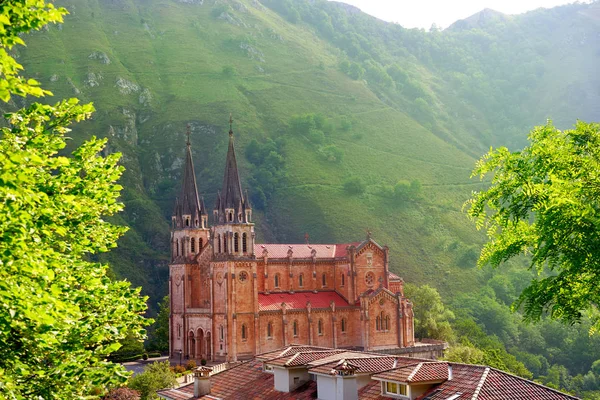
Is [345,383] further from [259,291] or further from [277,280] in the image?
[277,280]

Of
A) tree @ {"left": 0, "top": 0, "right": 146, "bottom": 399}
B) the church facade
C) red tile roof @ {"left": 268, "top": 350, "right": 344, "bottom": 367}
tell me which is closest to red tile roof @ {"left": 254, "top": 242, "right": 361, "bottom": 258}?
the church facade

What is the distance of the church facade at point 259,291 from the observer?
7444cm

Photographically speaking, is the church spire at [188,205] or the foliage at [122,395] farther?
the church spire at [188,205]

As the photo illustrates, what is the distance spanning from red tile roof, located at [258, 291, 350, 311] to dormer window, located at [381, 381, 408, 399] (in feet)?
147

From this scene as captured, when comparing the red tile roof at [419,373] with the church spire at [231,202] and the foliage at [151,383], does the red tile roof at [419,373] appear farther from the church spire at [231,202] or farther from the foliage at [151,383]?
the church spire at [231,202]

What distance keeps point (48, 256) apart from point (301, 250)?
69.1 metres

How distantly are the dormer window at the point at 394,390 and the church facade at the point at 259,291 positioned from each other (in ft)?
140

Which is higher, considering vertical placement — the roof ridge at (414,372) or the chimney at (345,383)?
the roof ridge at (414,372)

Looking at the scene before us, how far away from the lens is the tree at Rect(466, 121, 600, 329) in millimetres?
17109

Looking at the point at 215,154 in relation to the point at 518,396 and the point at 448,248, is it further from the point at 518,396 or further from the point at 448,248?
the point at 518,396

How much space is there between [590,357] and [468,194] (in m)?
56.8

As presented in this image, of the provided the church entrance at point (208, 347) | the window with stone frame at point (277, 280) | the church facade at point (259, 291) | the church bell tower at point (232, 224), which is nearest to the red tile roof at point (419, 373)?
the church facade at point (259, 291)

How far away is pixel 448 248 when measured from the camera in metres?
134

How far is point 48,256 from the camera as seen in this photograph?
15.2 meters
